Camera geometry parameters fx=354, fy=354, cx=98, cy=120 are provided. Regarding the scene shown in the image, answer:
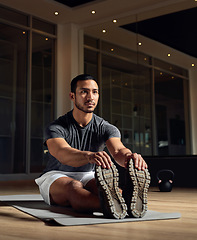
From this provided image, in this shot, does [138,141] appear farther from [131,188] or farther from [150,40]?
[131,188]

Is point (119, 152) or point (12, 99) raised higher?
point (12, 99)

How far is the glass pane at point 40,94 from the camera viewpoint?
619cm

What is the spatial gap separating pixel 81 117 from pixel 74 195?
0.51 m

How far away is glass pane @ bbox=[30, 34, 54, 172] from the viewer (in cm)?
619

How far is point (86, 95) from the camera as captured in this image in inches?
87.4

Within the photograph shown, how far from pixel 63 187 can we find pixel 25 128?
4102 millimetres

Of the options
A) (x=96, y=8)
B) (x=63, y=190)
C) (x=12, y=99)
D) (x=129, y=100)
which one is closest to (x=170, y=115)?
(x=129, y=100)

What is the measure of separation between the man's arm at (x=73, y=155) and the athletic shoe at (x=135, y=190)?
5.2 inches

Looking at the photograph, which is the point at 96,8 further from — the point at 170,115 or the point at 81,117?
the point at 81,117

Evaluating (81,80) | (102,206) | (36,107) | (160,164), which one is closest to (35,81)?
(36,107)

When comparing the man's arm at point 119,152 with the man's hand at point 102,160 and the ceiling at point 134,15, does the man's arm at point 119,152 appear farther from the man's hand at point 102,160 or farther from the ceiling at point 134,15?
the ceiling at point 134,15

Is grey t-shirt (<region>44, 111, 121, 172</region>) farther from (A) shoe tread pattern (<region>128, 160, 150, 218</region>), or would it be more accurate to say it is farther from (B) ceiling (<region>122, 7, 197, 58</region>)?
(B) ceiling (<region>122, 7, 197, 58</region>)

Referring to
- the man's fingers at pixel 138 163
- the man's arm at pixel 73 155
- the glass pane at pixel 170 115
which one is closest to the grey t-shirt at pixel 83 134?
the man's arm at pixel 73 155

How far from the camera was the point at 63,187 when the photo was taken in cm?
218
